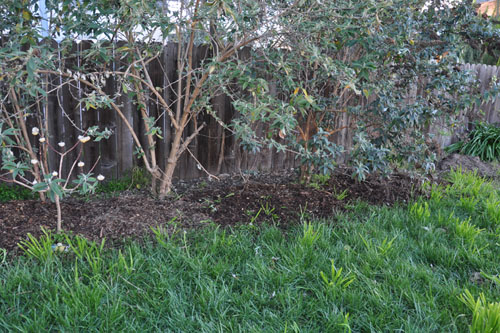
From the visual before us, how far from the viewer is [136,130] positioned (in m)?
4.74

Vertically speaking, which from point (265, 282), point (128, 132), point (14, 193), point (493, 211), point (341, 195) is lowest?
point (14, 193)

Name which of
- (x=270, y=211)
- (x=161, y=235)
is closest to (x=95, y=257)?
(x=161, y=235)

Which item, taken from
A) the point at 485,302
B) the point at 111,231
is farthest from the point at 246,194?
the point at 485,302

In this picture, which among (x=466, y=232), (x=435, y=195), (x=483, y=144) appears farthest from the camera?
(x=483, y=144)

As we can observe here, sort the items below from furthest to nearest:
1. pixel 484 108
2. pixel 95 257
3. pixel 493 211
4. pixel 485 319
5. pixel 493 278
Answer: pixel 484 108 < pixel 493 211 < pixel 95 257 < pixel 493 278 < pixel 485 319

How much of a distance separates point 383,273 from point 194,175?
9.55 ft

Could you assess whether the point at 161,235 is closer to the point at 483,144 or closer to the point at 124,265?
the point at 124,265

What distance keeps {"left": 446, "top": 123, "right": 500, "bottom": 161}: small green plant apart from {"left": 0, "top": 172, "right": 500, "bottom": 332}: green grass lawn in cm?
418

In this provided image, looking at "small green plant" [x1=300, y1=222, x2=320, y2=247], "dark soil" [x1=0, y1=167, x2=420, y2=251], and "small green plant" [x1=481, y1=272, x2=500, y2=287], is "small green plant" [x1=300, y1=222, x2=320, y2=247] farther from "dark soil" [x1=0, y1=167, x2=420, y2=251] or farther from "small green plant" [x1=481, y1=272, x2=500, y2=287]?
"small green plant" [x1=481, y1=272, x2=500, y2=287]

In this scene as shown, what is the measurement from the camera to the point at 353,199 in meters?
4.24

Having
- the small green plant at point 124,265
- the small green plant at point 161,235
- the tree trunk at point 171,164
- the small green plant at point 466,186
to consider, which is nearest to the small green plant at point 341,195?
the small green plant at point 466,186

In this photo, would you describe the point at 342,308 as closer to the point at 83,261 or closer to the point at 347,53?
the point at 83,261

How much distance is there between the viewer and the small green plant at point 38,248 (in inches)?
107

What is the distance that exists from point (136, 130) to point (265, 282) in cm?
275
